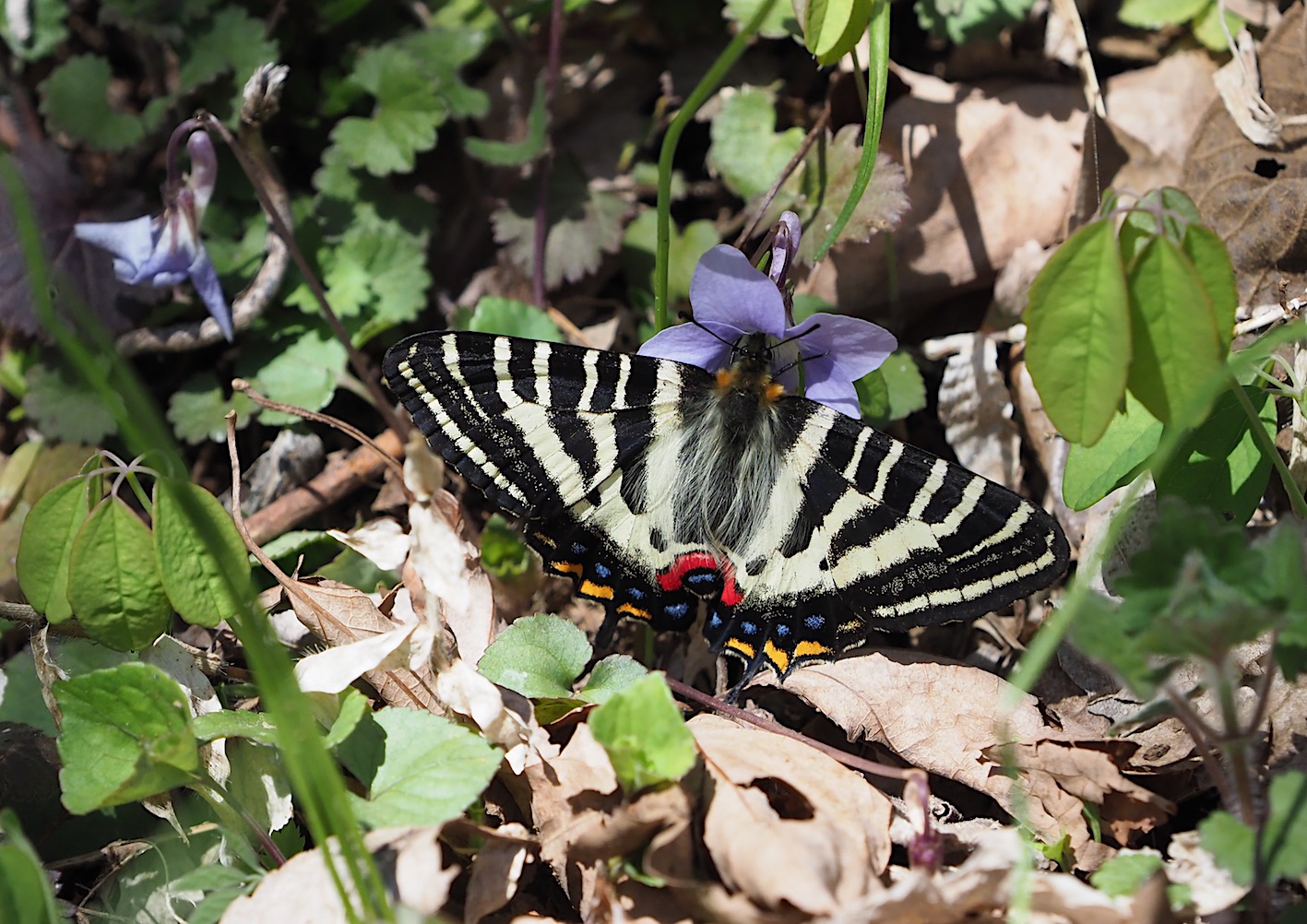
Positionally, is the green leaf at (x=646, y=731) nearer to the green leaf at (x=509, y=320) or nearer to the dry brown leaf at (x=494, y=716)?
the dry brown leaf at (x=494, y=716)

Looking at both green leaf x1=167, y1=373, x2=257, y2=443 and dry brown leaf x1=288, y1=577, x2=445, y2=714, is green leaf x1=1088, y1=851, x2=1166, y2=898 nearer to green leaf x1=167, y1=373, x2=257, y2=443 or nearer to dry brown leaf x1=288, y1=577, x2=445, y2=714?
dry brown leaf x1=288, y1=577, x2=445, y2=714

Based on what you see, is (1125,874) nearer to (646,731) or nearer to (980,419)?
(646,731)

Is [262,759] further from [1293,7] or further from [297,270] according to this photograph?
[1293,7]

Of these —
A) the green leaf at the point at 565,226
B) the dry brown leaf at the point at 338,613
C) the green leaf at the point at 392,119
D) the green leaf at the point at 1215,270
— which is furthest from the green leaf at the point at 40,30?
the green leaf at the point at 1215,270

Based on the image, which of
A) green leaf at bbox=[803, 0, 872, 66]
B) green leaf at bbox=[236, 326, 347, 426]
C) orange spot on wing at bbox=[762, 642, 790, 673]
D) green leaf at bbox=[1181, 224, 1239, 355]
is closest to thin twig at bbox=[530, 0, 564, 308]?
green leaf at bbox=[236, 326, 347, 426]

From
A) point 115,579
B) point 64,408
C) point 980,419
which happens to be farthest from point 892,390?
point 64,408
